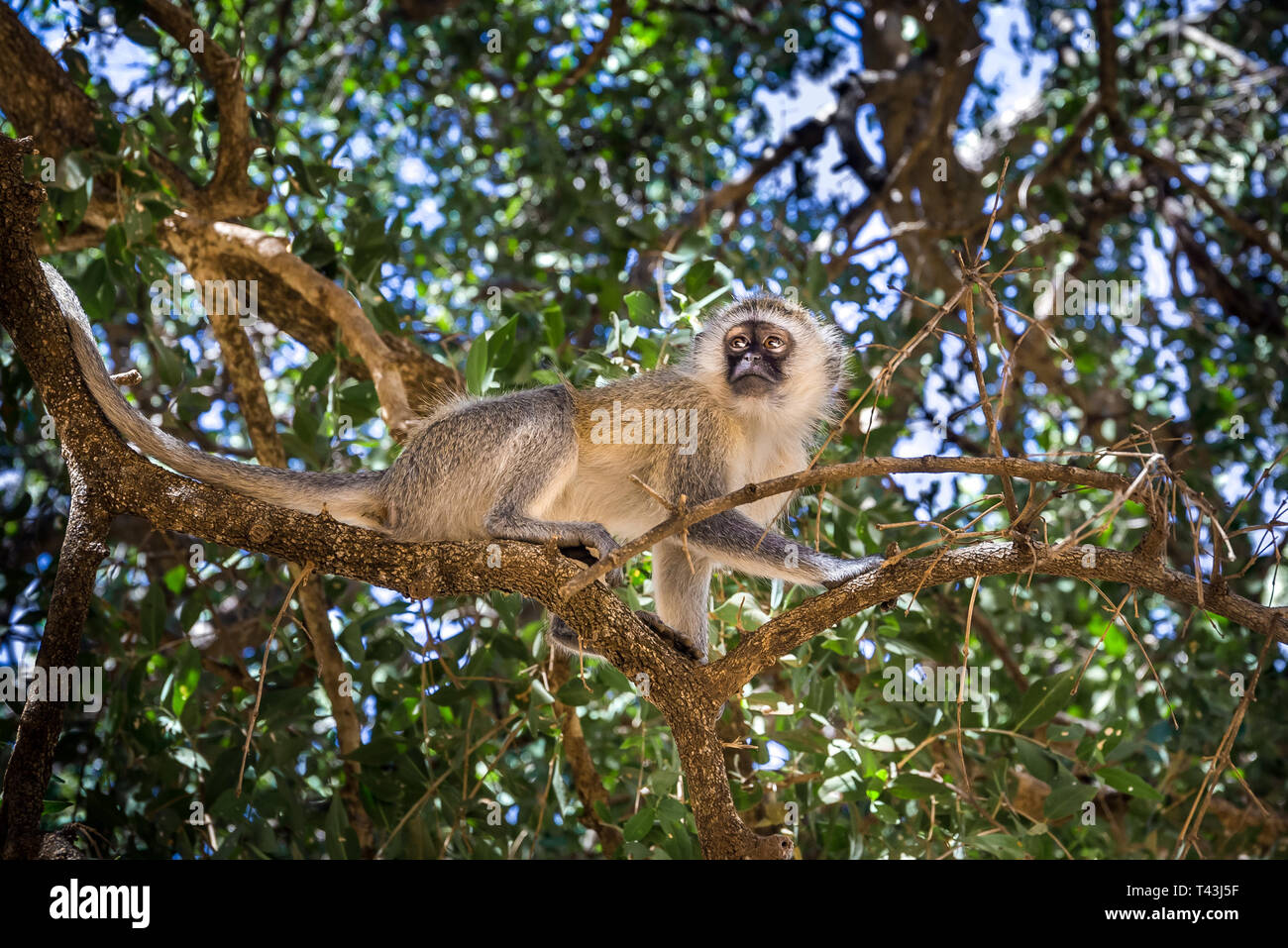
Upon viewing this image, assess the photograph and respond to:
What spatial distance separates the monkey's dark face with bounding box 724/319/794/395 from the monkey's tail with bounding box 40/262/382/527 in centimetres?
165

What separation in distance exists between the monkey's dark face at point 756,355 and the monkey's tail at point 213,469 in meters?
1.65

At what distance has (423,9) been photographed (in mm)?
8172

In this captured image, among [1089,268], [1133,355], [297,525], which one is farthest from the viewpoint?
[1133,355]

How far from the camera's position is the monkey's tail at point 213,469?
3734mm

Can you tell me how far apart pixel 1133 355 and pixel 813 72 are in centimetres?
347

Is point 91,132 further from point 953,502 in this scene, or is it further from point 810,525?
point 953,502

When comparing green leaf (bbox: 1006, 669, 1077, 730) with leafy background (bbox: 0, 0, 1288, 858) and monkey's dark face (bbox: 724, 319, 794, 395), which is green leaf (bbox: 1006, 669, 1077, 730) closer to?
leafy background (bbox: 0, 0, 1288, 858)

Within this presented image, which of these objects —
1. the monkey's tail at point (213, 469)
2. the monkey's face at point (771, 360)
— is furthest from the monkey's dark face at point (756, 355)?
the monkey's tail at point (213, 469)

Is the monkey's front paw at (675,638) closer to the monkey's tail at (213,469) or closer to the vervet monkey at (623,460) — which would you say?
the vervet monkey at (623,460)

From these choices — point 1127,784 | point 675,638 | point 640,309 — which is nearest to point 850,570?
point 675,638

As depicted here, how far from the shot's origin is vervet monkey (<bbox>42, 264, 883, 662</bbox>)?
4152 mm

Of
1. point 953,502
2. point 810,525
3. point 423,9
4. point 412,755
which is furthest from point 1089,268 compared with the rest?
point 412,755

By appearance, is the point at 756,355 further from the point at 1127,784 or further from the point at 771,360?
the point at 1127,784

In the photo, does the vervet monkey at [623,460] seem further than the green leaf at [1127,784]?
No
